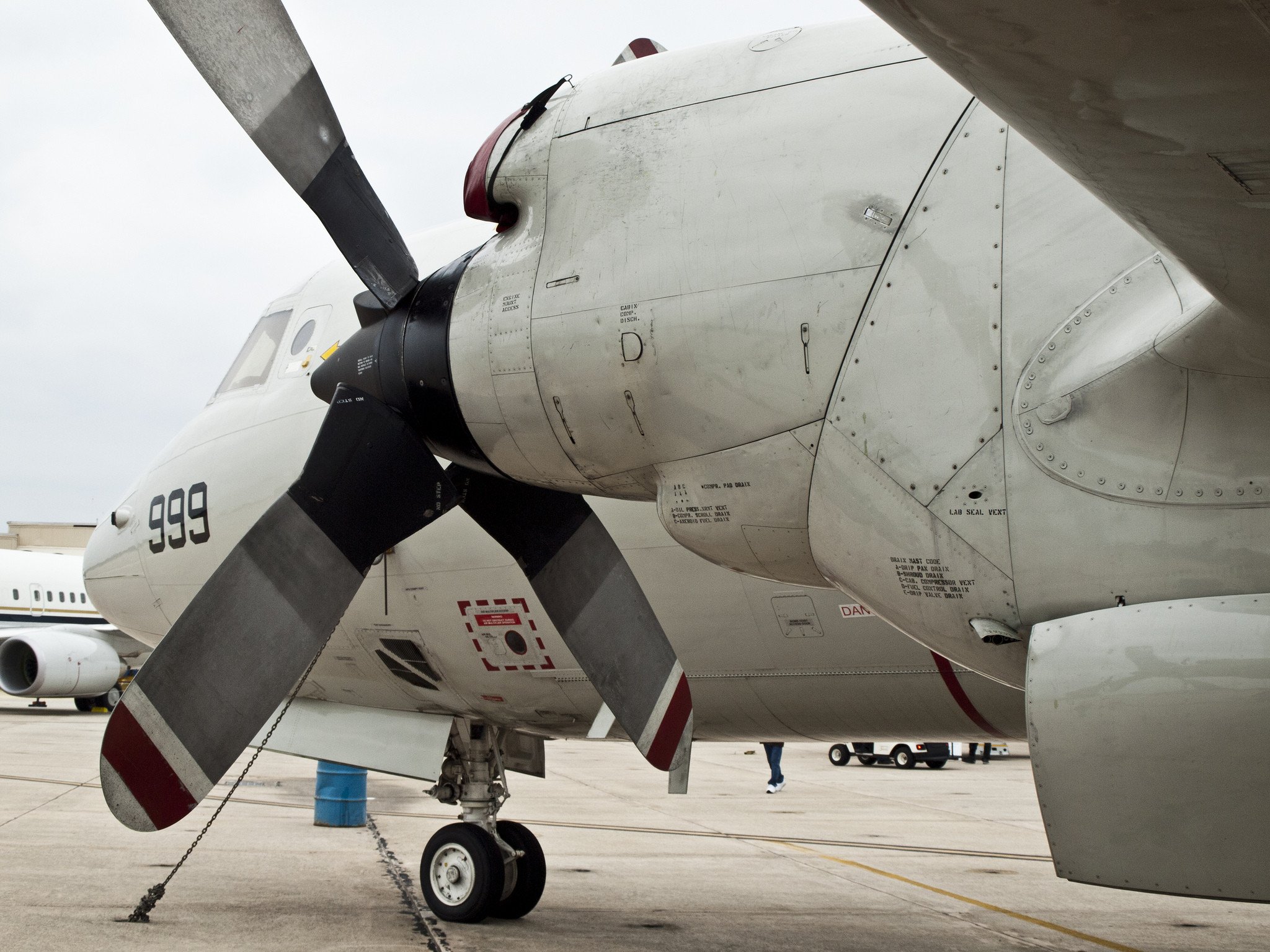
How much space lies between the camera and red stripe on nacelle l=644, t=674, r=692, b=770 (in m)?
5.10

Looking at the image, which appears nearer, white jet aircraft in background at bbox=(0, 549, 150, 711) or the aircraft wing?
the aircraft wing

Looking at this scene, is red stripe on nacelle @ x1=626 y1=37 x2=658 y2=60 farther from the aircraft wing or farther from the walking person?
the walking person

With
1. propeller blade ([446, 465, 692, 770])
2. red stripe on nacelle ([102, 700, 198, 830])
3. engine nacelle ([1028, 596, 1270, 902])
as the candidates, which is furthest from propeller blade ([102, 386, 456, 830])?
engine nacelle ([1028, 596, 1270, 902])

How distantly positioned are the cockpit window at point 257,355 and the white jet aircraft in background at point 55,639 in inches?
604

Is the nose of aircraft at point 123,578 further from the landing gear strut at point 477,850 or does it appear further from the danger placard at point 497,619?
the danger placard at point 497,619

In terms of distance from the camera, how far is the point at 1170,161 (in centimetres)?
207

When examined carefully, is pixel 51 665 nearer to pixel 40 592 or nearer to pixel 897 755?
pixel 40 592

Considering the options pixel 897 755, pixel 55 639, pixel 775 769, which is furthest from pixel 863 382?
pixel 55 639

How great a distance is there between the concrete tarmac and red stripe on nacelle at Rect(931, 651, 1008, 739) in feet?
5.22

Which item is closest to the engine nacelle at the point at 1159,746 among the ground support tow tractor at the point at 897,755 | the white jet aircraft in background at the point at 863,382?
the white jet aircraft in background at the point at 863,382

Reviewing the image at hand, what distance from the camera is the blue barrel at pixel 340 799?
39.4 ft

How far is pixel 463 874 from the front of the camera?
726 centimetres

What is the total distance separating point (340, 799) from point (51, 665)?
17156mm

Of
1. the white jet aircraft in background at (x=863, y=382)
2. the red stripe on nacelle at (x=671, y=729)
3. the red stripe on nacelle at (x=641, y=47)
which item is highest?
the red stripe on nacelle at (x=641, y=47)
